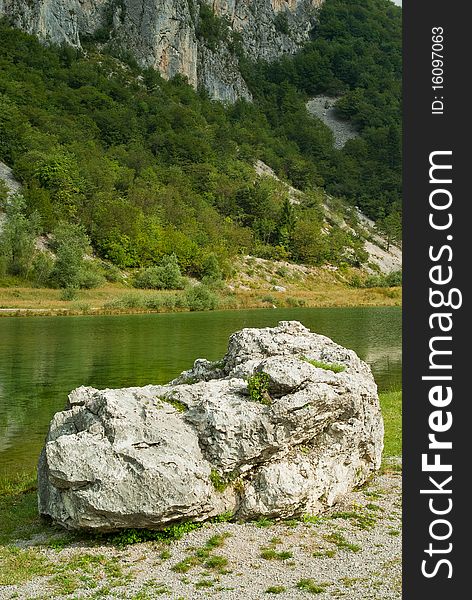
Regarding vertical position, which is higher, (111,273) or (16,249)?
(16,249)

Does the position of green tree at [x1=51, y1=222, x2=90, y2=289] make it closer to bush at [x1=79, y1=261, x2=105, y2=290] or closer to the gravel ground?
bush at [x1=79, y1=261, x2=105, y2=290]

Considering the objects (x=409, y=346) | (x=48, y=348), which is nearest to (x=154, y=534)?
(x=409, y=346)

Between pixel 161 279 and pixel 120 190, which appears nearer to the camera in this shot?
pixel 161 279

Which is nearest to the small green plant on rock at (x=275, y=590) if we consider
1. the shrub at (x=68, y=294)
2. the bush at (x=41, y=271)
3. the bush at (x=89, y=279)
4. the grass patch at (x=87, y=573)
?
the grass patch at (x=87, y=573)

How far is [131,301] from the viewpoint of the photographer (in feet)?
295

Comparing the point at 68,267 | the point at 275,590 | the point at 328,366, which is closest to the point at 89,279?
the point at 68,267

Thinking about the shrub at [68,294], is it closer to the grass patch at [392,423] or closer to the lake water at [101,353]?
the lake water at [101,353]

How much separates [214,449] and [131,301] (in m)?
77.6

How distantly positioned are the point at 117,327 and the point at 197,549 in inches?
2162

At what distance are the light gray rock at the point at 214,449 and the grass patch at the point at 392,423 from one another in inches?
136

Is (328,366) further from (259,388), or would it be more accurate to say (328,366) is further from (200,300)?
(200,300)

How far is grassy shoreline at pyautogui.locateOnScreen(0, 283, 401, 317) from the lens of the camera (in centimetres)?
8236

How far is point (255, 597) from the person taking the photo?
33.3 ft

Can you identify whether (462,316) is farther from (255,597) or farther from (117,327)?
(117,327)
